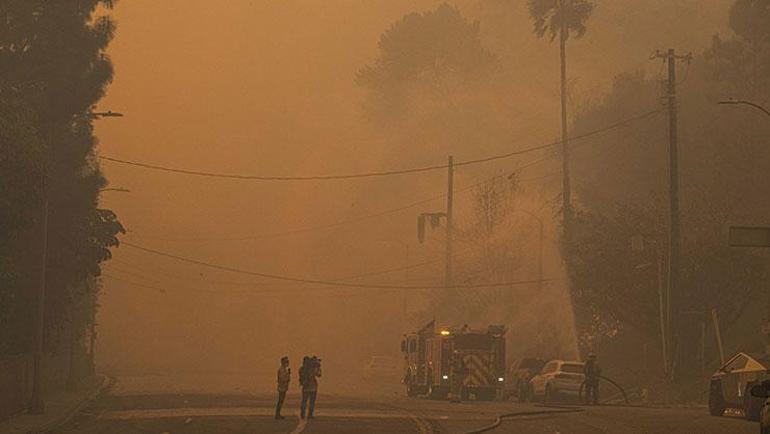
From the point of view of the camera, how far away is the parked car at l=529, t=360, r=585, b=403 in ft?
157

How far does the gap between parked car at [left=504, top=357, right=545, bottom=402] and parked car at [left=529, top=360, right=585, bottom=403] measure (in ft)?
13.1

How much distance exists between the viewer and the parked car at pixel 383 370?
82.6 meters

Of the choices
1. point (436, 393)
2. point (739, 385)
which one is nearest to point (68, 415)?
point (436, 393)

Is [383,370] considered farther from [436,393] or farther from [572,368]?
[572,368]

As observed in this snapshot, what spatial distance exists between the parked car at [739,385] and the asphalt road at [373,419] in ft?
1.55

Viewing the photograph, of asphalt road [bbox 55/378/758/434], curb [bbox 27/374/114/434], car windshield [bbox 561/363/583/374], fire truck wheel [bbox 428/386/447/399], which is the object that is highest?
car windshield [bbox 561/363/583/374]

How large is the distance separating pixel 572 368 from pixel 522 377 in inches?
255

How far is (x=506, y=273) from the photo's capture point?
88000 mm

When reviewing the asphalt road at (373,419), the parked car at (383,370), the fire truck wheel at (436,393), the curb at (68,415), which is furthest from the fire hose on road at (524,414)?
the parked car at (383,370)

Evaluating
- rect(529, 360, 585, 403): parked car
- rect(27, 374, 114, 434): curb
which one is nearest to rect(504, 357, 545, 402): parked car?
rect(529, 360, 585, 403): parked car

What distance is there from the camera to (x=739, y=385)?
107ft

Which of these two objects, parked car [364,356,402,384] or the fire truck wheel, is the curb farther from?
parked car [364,356,402,384]

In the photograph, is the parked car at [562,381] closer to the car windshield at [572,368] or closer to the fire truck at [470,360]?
the car windshield at [572,368]

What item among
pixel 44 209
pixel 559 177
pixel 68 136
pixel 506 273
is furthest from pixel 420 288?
pixel 44 209
